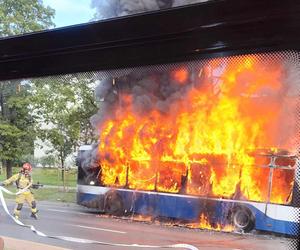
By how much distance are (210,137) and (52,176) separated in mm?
664

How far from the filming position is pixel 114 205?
1.53 m

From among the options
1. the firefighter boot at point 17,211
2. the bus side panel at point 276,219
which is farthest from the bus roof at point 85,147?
the bus side panel at point 276,219

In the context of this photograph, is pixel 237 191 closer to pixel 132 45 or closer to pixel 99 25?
pixel 132 45

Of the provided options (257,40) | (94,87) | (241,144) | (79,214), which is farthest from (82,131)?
(257,40)

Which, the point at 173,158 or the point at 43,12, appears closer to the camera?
the point at 173,158

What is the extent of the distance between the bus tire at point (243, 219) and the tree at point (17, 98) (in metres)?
0.92

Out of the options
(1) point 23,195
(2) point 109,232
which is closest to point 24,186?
(1) point 23,195

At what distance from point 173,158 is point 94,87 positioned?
1.46 feet

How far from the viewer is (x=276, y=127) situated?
4.07ft

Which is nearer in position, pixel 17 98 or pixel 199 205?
pixel 199 205

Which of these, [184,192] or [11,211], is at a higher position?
[184,192]

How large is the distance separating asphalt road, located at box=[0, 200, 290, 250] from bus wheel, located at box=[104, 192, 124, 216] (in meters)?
0.03

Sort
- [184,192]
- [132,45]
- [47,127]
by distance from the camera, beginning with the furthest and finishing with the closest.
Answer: [47,127], [132,45], [184,192]

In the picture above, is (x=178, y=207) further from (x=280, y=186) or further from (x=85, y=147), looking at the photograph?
(x=85, y=147)
